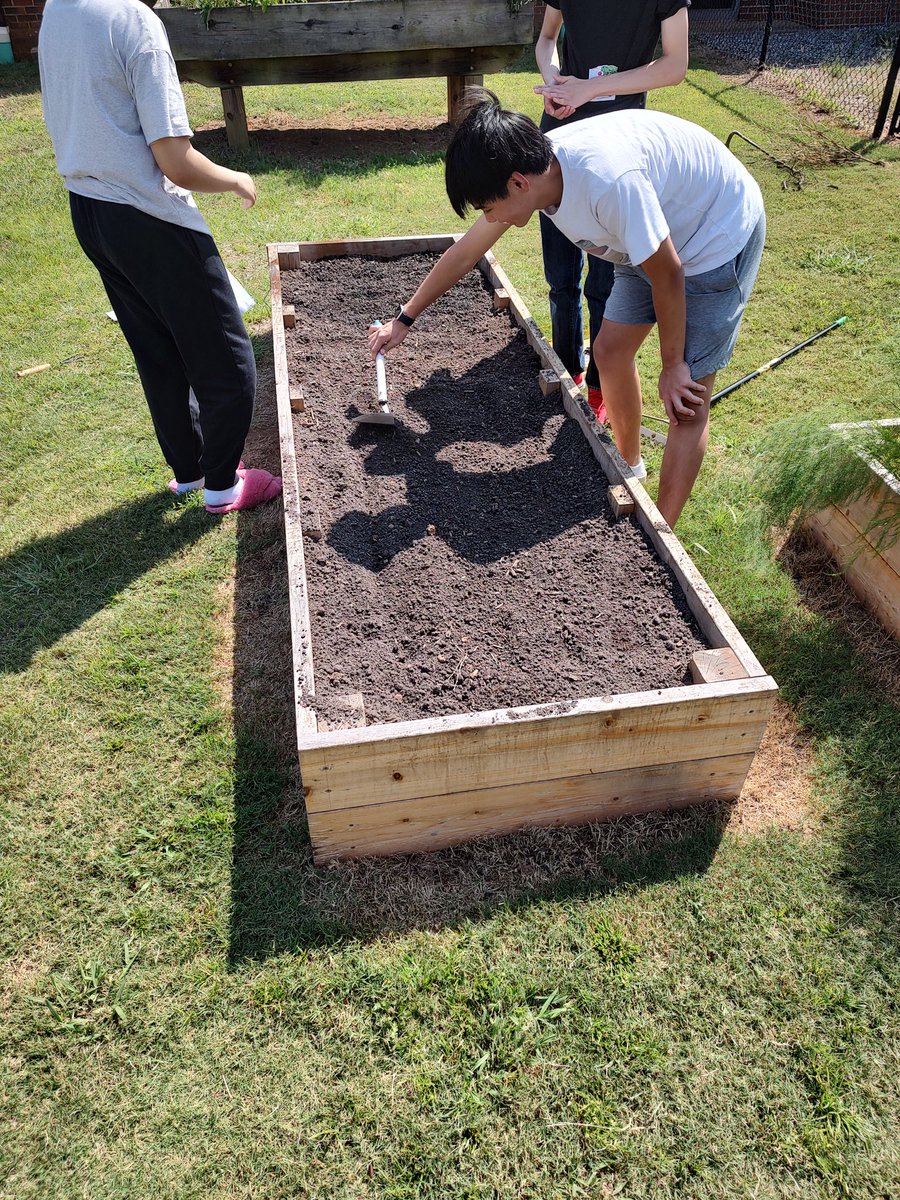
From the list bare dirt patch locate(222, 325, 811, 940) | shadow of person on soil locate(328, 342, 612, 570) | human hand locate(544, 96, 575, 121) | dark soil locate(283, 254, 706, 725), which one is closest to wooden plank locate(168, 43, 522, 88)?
dark soil locate(283, 254, 706, 725)

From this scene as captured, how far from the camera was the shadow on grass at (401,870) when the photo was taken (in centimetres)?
226

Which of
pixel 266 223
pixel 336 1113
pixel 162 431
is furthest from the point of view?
pixel 266 223

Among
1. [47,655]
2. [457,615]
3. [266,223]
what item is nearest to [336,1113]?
[457,615]

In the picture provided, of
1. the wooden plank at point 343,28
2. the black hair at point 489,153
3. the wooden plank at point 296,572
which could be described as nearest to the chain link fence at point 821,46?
the wooden plank at point 343,28

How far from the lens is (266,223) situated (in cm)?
625

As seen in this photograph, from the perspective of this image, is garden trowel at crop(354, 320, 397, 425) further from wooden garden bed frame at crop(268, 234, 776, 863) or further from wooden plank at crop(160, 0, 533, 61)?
wooden plank at crop(160, 0, 533, 61)

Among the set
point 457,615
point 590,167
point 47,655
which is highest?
point 590,167

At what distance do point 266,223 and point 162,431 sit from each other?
3.43 m

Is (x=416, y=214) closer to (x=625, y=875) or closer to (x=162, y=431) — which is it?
(x=162, y=431)

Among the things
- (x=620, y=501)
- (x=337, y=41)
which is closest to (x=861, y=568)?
(x=620, y=501)

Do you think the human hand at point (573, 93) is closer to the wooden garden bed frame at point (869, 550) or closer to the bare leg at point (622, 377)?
the bare leg at point (622, 377)

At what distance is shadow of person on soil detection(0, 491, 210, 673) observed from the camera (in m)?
3.17

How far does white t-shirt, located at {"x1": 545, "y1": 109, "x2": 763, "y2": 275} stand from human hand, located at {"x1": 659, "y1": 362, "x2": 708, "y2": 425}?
0.36m

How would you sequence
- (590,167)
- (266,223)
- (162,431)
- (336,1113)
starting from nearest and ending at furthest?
(336,1113)
(590,167)
(162,431)
(266,223)
